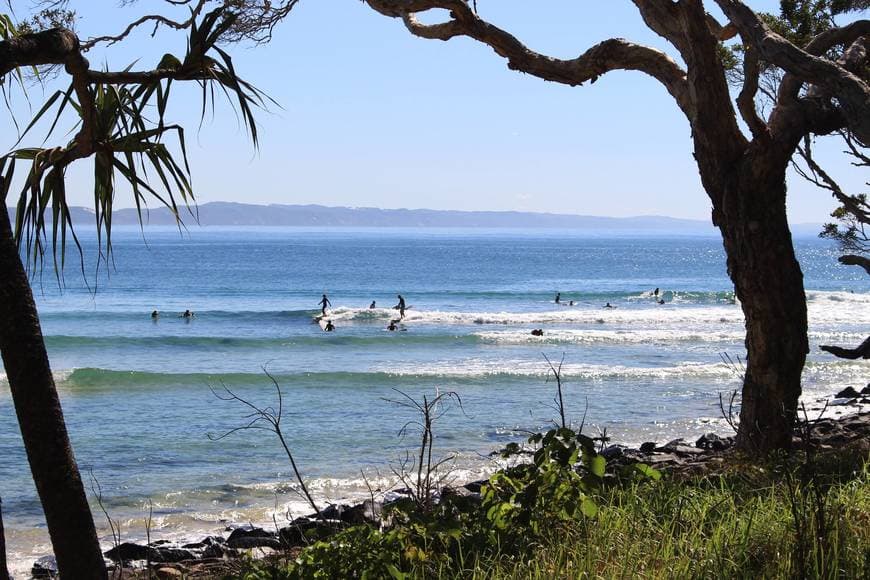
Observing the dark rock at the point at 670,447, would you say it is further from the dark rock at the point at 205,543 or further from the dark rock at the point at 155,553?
the dark rock at the point at 155,553

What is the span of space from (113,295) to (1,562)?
52.9 m

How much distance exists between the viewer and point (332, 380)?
70.3 feet

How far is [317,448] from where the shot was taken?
1364cm

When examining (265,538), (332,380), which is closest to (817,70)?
(265,538)

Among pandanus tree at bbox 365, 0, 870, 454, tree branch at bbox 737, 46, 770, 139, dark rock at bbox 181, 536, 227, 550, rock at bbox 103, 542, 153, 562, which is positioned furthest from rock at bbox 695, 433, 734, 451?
rock at bbox 103, 542, 153, 562

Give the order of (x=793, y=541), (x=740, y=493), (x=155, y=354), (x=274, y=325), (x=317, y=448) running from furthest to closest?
1. (x=274, y=325)
2. (x=155, y=354)
3. (x=317, y=448)
4. (x=740, y=493)
5. (x=793, y=541)

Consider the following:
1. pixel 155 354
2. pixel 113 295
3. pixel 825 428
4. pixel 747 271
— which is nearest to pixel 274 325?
pixel 155 354

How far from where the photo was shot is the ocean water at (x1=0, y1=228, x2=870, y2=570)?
11.6 meters

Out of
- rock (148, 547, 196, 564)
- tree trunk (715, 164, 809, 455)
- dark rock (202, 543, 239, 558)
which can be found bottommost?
rock (148, 547, 196, 564)

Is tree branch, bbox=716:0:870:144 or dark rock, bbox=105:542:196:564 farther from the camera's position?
dark rock, bbox=105:542:196:564

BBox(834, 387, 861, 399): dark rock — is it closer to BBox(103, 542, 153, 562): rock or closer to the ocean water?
the ocean water

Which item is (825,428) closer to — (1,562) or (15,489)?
(15,489)

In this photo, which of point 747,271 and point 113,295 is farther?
point 113,295

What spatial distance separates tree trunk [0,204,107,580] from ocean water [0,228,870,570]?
14.8 ft
